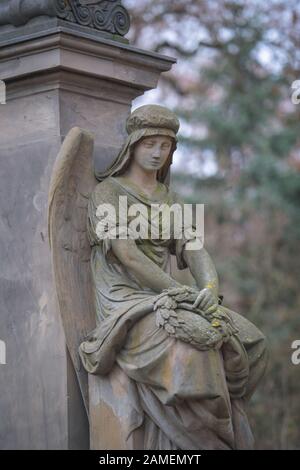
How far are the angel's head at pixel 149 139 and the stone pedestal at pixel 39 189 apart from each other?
0.92 ft

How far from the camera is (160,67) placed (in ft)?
26.8

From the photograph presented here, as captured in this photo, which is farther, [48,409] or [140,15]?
[140,15]

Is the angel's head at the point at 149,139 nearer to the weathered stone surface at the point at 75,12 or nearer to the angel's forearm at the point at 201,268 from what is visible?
the angel's forearm at the point at 201,268

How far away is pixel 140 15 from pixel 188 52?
0.82 metres

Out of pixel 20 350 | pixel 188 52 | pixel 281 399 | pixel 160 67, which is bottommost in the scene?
pixel 281 399

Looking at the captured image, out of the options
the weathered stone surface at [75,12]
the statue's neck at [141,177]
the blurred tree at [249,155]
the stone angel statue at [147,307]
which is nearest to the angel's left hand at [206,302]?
the stone angel statue at [147,307]

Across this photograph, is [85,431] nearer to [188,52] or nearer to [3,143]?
[3,143]

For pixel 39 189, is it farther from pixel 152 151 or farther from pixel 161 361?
pixel 161 361

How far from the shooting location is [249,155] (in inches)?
736

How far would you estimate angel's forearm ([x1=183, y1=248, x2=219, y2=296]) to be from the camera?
7.56m

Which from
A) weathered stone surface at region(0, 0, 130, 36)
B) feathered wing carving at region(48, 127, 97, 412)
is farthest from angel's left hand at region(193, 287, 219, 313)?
weathered stone surface at region(0, 0, 130, 36)

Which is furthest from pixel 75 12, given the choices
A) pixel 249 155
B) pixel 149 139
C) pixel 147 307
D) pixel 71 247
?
pixel 249 155

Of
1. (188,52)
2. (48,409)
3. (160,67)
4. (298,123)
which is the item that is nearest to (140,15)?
(188,52)

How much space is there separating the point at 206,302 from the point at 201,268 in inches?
18.7
